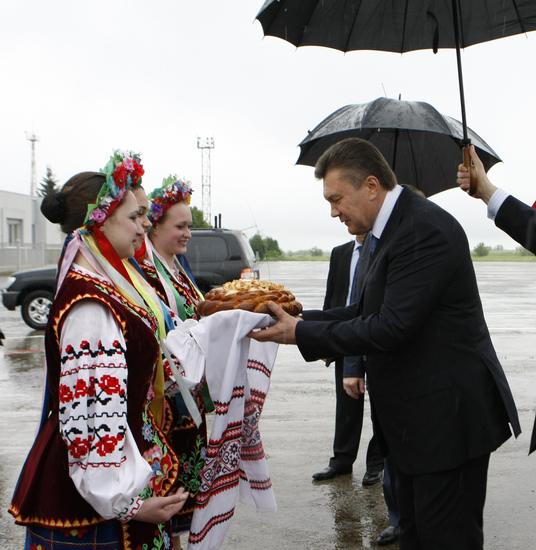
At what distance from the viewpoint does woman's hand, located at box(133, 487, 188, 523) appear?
7.29 feet

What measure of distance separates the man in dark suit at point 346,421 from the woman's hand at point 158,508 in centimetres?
292

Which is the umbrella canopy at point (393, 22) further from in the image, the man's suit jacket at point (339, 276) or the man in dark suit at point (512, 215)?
the man's suit jacket at point (339, 276)

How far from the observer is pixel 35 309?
1364cm

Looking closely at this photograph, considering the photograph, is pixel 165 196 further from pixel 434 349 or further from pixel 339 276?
pixel 434 349

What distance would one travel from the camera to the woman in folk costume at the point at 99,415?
2.08 meters

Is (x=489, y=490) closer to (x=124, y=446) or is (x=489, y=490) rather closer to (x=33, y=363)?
(x=124, y=446)

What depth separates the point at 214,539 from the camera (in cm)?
285

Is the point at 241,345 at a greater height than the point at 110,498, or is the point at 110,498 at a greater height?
the point at 241,345

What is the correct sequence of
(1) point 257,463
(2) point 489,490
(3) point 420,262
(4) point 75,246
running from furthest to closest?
(2) point 489,490 < (1) point 257,463 < (3) point 420,262 < (4) point 75,246

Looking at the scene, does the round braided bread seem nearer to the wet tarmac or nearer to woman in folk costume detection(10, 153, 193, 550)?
woman in folk costume detection(10, 153, 193, 550)

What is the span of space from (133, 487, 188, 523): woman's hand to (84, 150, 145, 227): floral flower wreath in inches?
40.7

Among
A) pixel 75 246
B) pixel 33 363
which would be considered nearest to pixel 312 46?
pixel 75 246

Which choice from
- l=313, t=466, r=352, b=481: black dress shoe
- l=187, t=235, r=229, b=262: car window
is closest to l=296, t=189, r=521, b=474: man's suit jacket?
l=313, t=466, r=352, b=481: black dress shoe

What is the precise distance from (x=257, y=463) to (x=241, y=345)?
2.05ft
